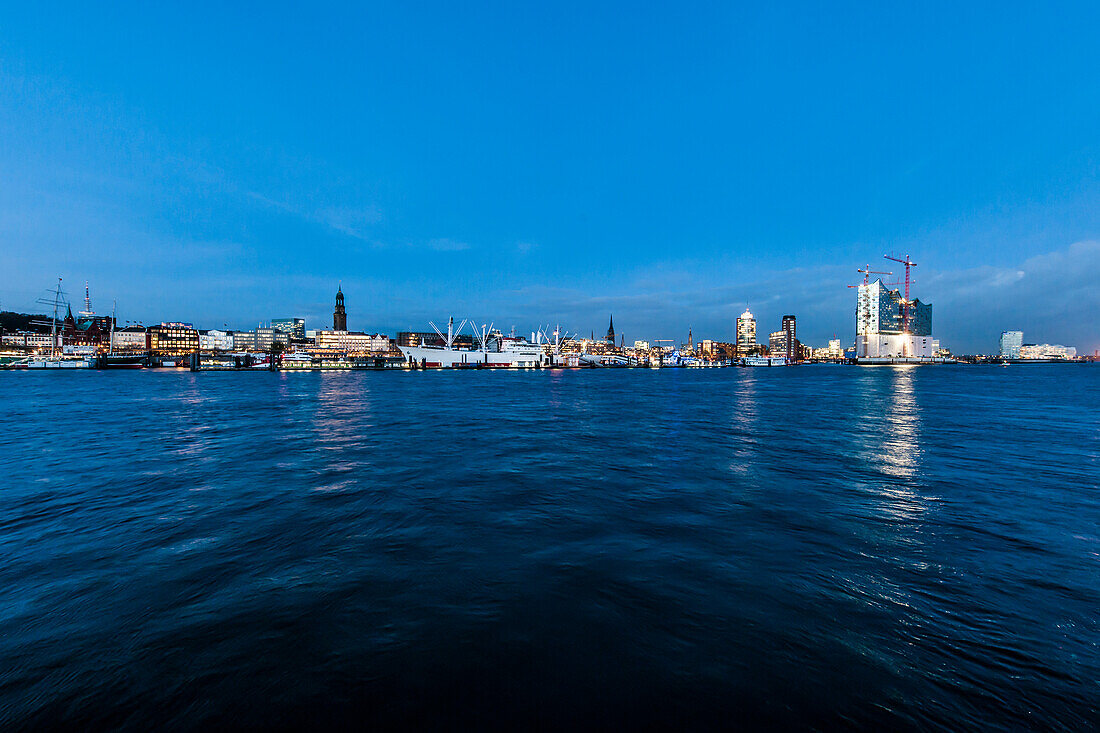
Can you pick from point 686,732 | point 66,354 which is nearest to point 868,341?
point 686,732

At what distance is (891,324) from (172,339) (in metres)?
289

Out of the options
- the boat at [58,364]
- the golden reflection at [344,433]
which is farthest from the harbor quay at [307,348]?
the golden reflection at [344,433]

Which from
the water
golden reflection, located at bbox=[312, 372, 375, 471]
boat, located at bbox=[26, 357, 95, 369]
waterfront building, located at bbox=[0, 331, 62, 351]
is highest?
waterfront building, located at bbox=[0, 331, 62, 351]

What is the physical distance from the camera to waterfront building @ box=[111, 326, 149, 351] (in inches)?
6053

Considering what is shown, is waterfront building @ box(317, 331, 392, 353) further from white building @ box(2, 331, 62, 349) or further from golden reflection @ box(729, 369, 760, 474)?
golden reflection @ box(729, 369, 760, 474)

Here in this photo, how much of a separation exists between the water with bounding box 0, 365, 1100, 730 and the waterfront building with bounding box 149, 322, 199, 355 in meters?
191

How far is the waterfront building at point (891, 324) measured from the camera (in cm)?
18000

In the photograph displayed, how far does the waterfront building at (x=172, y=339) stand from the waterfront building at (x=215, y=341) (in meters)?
15.7

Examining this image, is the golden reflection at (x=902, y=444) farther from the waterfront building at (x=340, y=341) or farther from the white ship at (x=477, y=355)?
the waterfront building at (x=340, y=341)

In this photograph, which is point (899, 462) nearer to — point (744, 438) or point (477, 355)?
point (744, 438)

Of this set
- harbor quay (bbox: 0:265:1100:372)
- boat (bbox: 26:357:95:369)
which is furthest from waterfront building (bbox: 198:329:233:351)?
boat (bbox: 26:357:95:369)

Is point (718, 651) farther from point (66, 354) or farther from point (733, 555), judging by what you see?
point (66, 354)

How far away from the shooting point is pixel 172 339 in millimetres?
161125

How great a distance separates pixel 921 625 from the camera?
5059mm
